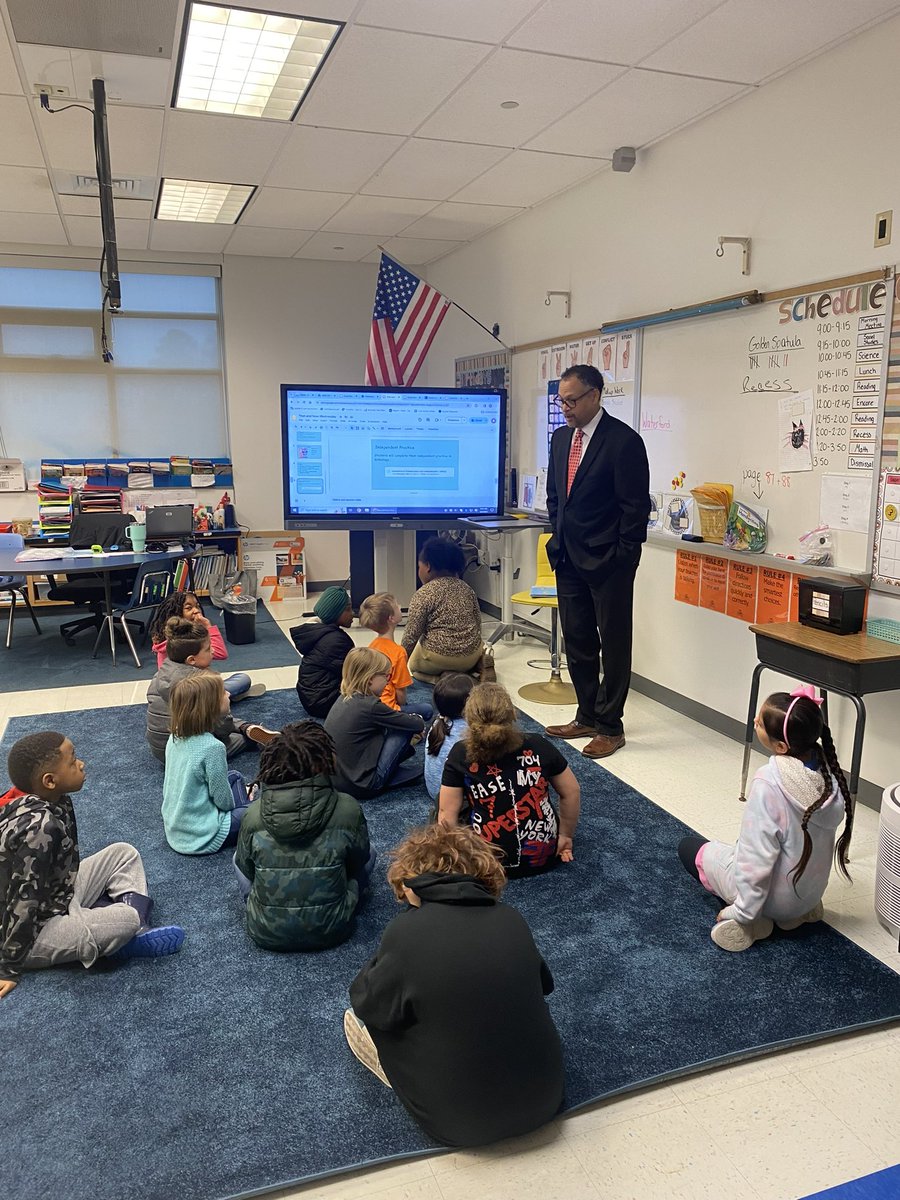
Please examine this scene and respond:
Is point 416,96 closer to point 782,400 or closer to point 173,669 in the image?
point 782,400

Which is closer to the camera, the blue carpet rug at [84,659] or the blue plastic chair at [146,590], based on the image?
the blue carpet rug at [84,659]

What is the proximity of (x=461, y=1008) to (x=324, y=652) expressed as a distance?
2.64m

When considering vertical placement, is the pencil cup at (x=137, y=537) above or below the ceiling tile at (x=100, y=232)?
below

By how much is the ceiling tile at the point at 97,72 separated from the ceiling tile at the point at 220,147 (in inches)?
12.8

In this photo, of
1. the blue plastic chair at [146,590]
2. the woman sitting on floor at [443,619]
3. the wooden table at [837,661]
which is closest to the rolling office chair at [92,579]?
the blue plastic chair at [146,590]

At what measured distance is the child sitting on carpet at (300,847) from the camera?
232 centimetres

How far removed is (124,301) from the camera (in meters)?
7.54

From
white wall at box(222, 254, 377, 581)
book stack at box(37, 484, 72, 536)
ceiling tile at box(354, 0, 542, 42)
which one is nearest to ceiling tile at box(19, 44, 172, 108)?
ceiling tile at box(354, 0, 542, 42)

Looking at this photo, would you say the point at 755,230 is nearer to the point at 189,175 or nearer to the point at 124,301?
the point at 189,175

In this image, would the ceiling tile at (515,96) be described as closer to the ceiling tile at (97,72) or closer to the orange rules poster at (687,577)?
the ceiling tile at (97,72)

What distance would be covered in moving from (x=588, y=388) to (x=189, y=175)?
2818mm

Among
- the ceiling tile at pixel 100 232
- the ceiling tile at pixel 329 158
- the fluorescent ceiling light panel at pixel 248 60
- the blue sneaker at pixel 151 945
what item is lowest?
the blue sneaker at pixel 151 945

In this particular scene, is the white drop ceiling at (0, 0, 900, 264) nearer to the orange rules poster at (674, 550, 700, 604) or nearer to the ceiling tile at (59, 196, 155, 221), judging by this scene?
the ceiling tile at (59, 196, 155, 221)

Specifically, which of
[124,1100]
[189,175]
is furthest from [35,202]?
[124,1100]
